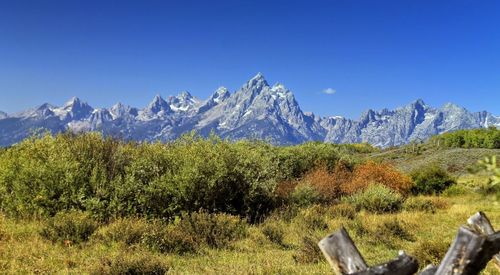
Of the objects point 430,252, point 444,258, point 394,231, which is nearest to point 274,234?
point 394,231

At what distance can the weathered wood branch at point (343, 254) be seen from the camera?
4.39 metres

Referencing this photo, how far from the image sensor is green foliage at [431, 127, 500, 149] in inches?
4163

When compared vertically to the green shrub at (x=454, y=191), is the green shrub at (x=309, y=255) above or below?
below

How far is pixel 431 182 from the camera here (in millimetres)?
35844

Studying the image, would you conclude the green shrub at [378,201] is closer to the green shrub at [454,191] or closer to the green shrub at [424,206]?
the green shrub at [424,206]

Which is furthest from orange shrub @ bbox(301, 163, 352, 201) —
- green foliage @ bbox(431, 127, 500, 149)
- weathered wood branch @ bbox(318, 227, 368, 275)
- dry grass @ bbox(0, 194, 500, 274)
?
green foliage @ bbox(431, 127, 500, 149)

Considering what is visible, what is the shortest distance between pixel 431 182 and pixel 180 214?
81.6ft

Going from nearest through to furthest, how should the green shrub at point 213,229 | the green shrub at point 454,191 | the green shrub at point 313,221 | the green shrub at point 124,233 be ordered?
the green shrub at point 124,233
the green shrub at point 213,229
the green shrub at point 313,221
the green shrub at point 454,191

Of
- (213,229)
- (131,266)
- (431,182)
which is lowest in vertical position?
(131,266)

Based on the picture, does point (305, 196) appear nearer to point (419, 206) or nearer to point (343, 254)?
point (419, 206)

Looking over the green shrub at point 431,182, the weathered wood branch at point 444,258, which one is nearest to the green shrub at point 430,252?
the weathered wood branch at point 444,258

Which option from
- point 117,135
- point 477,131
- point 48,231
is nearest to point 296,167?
point 117,135

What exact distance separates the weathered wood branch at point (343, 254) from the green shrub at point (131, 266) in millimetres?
6547

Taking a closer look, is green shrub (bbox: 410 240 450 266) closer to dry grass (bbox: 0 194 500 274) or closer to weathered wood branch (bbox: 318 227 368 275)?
dry grass (bbox: 0 194 500 274)
